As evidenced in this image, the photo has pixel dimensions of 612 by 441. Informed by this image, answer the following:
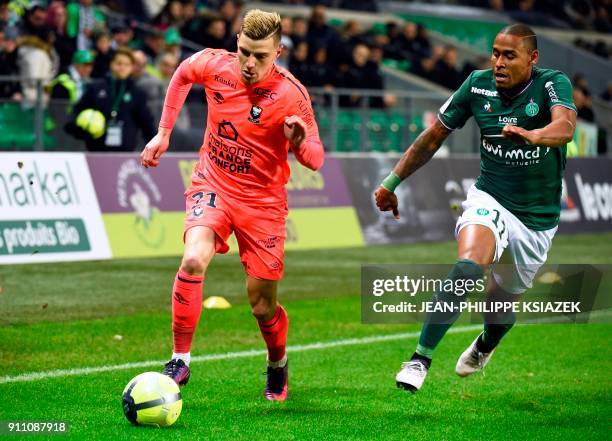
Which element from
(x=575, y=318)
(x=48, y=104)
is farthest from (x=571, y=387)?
(x=48, y=104)

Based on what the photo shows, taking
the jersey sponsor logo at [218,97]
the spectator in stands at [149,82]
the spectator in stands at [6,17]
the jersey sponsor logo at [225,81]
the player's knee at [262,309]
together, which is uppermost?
the jersey sponsor logo at [225,81]

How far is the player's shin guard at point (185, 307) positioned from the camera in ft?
22.2

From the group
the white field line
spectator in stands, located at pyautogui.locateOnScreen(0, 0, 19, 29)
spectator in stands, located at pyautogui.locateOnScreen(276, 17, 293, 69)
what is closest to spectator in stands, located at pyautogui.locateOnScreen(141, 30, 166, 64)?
spectator in stands, located at pyautogui.locateOnScreen(276, 17, 293, 69)

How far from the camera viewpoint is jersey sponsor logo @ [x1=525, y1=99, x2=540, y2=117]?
283 inches

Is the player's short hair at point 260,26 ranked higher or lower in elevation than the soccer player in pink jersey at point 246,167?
higher

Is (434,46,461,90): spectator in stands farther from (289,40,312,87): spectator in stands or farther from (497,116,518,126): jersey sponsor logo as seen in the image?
(497,116,518,126): jersey sponsor logo

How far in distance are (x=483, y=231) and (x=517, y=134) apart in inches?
37.1

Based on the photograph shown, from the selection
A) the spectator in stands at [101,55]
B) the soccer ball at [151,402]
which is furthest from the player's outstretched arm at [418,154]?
the spectator in stands at [101,55]

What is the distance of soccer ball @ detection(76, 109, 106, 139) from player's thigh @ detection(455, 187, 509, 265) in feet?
24.8

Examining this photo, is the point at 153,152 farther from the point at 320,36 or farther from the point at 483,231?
the point at 320,36

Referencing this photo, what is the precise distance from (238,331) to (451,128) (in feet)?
11.2

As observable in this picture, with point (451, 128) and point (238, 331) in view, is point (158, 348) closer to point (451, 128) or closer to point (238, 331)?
point (238, 331)

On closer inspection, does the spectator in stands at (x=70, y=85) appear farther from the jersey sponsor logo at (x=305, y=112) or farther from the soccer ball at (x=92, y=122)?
the jersey sponsor logo at (x=305, y=112)

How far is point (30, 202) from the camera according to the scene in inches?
494
